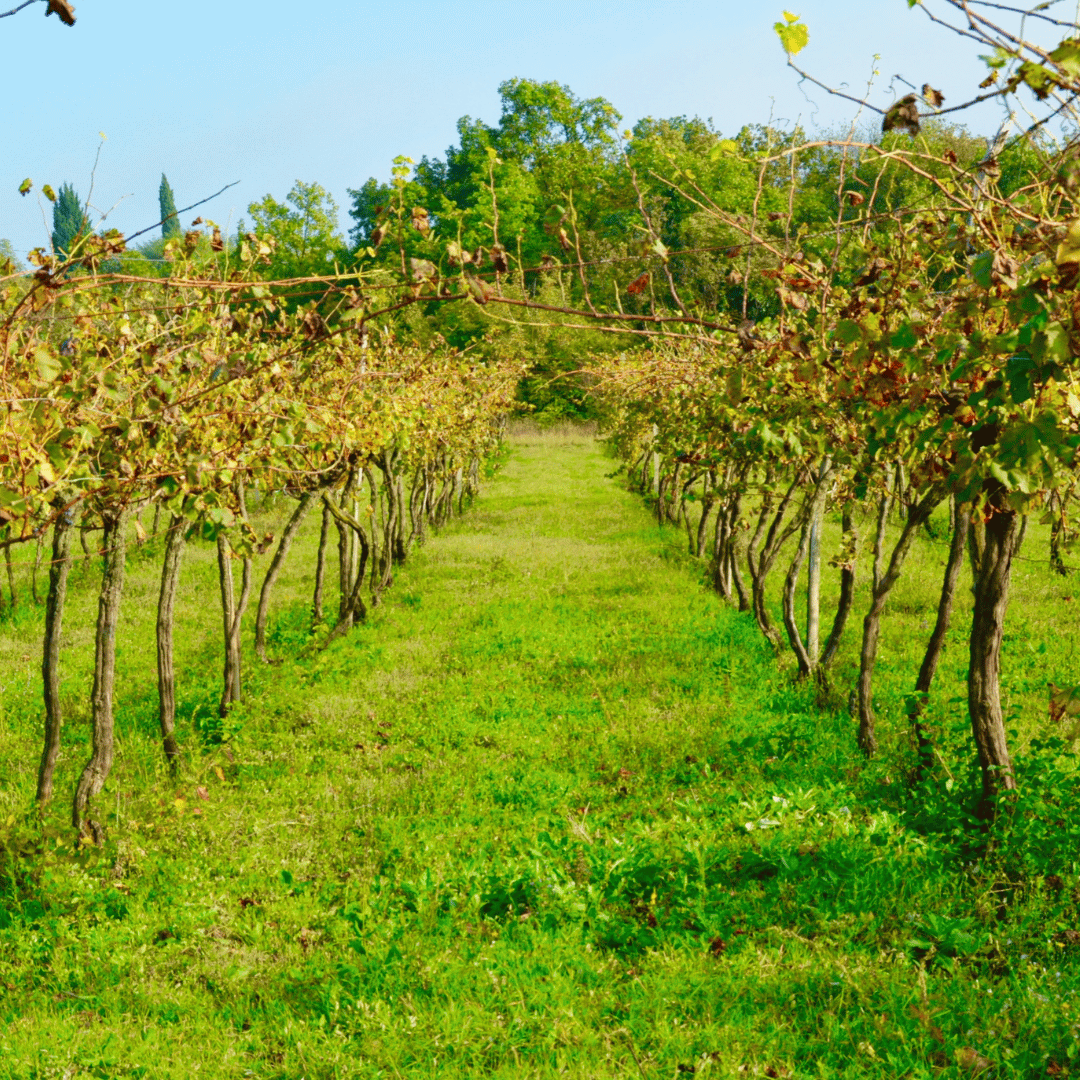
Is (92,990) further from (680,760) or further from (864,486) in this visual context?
(864,486)

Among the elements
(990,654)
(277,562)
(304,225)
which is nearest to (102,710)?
(277,562)

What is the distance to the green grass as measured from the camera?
4094mm

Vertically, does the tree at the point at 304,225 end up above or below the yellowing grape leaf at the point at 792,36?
above

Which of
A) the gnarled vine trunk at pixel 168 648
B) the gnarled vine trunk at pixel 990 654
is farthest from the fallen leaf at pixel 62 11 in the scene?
the gnarled vine trunk at pixel 168 648

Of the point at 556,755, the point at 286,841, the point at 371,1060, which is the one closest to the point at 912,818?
the point at 556,755

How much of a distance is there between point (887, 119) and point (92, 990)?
537 centimetres

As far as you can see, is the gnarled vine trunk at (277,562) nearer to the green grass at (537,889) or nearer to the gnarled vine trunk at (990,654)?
the green grass at (537,889)

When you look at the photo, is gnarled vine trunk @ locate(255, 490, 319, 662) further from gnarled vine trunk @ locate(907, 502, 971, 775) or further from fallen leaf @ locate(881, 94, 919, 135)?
fallen leaf @ locate(881, 94, 919, 135)

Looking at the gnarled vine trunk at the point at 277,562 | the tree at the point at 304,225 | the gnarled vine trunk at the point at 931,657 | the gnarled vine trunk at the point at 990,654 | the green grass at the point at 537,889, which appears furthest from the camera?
the tree at the point at 304,225

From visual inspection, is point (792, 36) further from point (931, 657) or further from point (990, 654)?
point (931, 657)

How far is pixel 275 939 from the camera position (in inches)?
203

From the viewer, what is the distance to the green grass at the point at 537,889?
4.09 m

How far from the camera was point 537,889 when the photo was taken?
5289mm

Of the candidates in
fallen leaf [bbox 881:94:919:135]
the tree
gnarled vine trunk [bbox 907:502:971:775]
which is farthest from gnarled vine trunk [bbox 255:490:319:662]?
the tree
